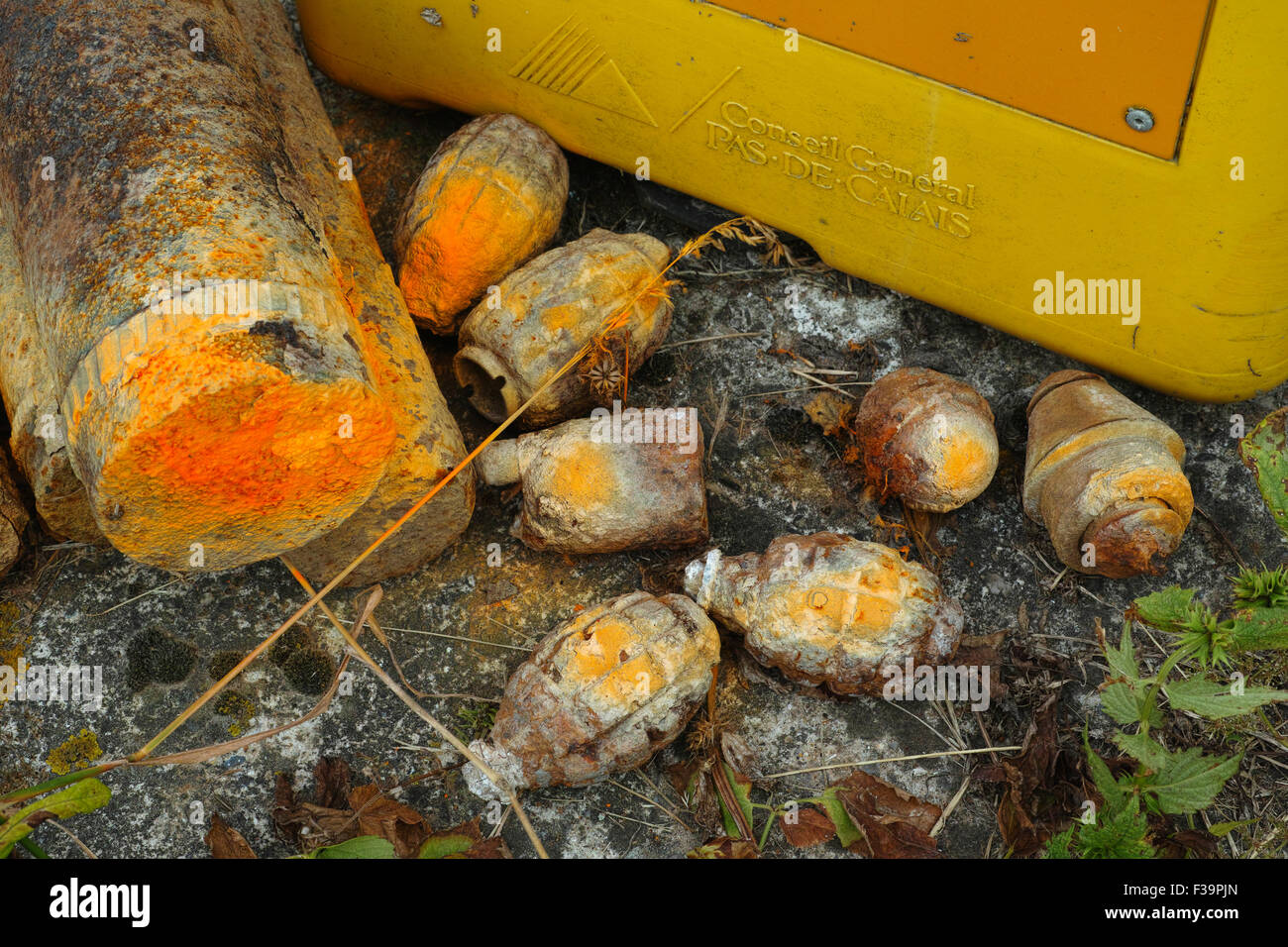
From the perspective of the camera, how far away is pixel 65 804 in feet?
8.40

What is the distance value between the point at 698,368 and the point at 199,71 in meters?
1.65

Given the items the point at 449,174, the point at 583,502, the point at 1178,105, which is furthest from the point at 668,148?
the point at 1178,105

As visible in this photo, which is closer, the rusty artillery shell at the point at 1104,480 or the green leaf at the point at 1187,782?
the green leaf at the point at 1187,782

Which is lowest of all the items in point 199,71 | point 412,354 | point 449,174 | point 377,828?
point 377,828

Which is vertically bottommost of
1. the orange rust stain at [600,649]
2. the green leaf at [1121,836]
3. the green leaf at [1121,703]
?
the green leaf at [1121,836]

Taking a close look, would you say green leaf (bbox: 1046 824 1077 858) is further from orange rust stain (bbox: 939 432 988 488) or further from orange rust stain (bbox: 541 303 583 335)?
orange rust stain (bbox: 541 303 583 335)

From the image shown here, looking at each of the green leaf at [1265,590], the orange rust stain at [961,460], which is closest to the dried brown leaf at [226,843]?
the orange rust stain at [961,460]

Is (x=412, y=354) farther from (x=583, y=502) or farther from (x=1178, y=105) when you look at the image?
(x=1178, y=105)

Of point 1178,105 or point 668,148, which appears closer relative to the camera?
point 1178,105

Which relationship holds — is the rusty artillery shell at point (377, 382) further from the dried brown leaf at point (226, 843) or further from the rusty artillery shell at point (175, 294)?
the dried brown leaf at point (226, 843)

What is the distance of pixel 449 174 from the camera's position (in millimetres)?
3451

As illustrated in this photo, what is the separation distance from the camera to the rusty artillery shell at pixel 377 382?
3018mm

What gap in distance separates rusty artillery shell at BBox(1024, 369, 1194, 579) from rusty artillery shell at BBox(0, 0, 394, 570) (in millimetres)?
1788

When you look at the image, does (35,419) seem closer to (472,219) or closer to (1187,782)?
(472,219)
